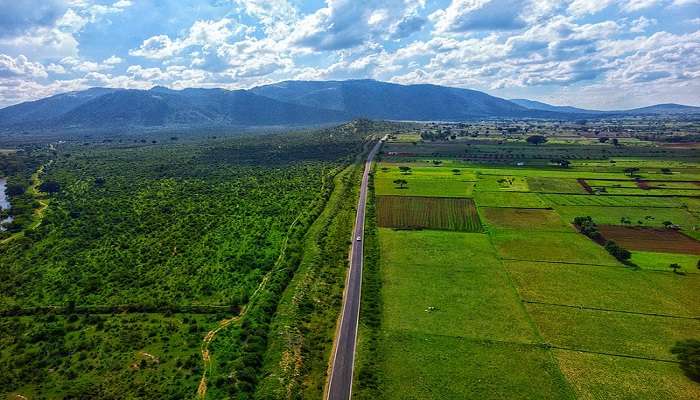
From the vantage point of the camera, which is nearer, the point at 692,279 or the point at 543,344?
the point at 543,344

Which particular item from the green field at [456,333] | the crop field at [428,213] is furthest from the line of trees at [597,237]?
the green field at [456,333]

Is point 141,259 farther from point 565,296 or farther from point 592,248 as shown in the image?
point 592,248

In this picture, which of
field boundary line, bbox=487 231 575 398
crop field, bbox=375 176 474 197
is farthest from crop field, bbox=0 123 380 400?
field boundary line, bbox=487 231 575 398

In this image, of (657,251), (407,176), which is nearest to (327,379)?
(657,251)

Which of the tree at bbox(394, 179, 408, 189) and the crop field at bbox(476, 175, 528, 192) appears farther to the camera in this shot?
the tree at bbox(394, 179, 408, 189)

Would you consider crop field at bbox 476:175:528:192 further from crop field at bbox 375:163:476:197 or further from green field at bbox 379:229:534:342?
green field at bbox 379:229:534:342

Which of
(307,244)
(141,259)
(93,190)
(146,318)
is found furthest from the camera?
(93,190)

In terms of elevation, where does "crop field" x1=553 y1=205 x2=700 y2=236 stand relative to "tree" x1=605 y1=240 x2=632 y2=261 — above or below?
above
